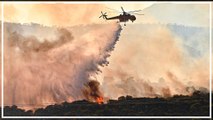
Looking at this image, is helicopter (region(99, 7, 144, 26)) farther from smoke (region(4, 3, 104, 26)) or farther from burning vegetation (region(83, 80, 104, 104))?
burning vegetation (region(83, 80, 104, 104))

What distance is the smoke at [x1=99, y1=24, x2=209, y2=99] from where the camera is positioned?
447 cm

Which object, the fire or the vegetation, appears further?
the fire

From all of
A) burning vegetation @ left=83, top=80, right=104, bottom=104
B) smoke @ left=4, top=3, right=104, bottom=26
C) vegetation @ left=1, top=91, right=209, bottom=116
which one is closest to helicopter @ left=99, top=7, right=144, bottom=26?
smoke @ left=4, top=3, right=104, bottom=26

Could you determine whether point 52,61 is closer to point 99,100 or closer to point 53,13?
point 53,13

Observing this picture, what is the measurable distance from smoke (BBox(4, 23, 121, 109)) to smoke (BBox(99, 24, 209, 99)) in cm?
16

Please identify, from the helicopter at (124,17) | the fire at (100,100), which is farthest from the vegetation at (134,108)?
the helicopter at (124,17)

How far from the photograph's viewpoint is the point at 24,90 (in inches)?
182

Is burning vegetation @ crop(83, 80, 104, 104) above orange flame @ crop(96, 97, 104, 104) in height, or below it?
above

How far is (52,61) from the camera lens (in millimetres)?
4609

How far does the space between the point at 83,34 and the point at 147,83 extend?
853 mm

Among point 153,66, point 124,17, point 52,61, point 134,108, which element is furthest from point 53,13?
point 134,108

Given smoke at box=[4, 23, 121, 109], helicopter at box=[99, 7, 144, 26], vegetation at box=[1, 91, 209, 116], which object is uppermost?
helicopter at box=[99, 7, 144, 26]

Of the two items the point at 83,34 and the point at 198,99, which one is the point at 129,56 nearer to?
the point at 83,34

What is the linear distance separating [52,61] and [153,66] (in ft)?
3.52
